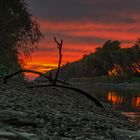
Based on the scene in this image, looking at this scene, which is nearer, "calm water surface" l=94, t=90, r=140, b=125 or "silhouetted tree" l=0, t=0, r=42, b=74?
"calm water surface" l=94, t=90, r=140, b=125

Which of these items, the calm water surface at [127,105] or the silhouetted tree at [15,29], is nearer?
the calm water surface at [127,105]

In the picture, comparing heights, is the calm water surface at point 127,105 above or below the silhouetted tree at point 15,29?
below

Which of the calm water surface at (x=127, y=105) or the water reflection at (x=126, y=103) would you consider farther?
the water reflection at (x=126, y=103)

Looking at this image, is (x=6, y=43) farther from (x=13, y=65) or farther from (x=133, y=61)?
(x=133, y=61)

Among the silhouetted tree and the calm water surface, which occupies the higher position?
the silhouetted tree

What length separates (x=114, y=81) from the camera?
638 feet

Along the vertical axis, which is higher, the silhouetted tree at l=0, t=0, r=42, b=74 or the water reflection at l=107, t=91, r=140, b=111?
Answer: the silhouetted tree at l=0, t=0, r=42, b=74

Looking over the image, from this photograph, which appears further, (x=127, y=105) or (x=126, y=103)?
(x=126, y=103)

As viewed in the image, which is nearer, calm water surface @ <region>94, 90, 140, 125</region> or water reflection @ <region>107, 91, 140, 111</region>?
calm water surface @ <region>94, 90, 140, 125</region>

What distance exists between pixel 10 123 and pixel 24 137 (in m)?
2.40

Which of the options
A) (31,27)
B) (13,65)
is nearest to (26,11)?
(31,27)

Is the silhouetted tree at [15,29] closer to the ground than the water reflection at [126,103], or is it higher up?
higher up

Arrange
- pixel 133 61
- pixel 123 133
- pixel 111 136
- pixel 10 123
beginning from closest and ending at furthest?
pixel 10 123, pixel 111 136, pixel 123 133, pixel 133 61

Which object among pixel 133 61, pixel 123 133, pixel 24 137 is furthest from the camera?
pixel 133 61
